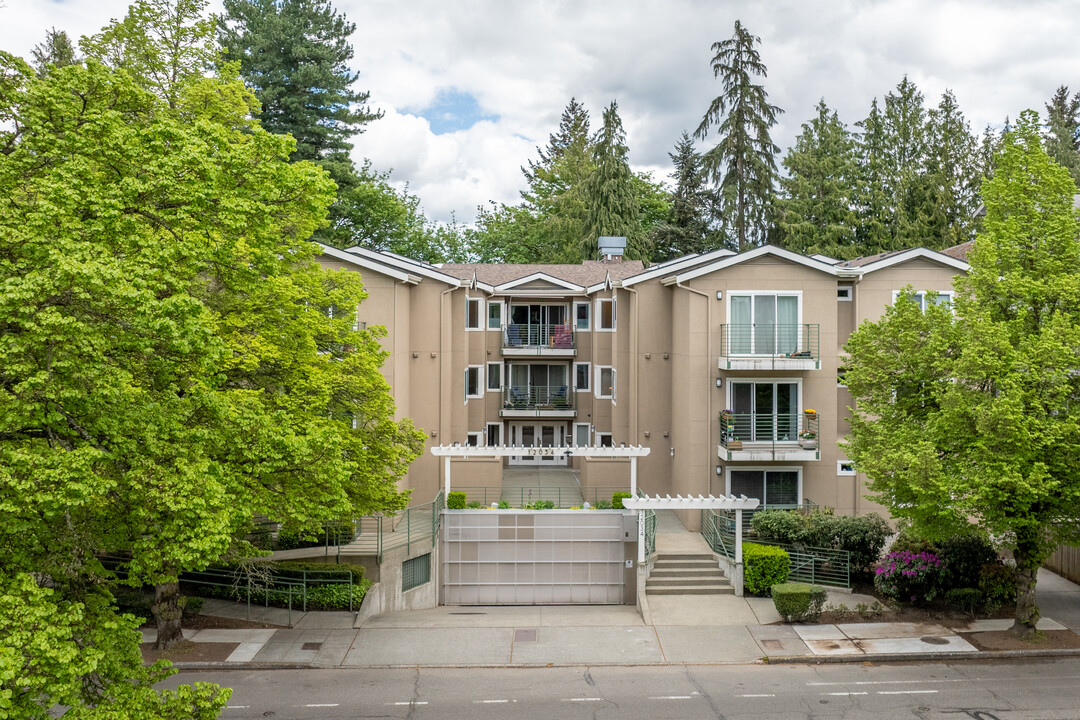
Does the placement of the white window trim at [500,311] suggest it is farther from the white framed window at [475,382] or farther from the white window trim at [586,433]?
the white window trim at [586,433]

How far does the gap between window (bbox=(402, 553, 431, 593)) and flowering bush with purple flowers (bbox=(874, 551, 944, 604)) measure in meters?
12.1

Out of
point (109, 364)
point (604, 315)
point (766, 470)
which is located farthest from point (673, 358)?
point (109, 364)

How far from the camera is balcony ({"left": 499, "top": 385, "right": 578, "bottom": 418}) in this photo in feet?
108

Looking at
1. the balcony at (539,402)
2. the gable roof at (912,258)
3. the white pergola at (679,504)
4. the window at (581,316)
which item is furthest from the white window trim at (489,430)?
the gable roof at (912,258)

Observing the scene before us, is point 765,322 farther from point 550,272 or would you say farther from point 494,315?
point 550,272

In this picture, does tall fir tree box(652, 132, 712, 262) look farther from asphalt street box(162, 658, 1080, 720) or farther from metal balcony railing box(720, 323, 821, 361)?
asphalt street box(162, 658, 1080, 720)

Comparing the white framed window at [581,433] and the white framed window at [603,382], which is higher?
the white framed window at [603,382]

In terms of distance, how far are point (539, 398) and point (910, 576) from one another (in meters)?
17.4

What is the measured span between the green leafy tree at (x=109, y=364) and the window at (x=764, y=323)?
15.3m

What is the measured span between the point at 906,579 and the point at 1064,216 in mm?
9262

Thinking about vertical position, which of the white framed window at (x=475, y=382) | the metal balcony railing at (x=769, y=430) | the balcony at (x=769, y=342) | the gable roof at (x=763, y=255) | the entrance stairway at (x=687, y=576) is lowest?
the entrance stairway at (x=687, y=576)

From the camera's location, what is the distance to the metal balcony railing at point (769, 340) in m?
24.3

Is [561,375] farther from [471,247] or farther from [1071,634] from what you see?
[471,247]

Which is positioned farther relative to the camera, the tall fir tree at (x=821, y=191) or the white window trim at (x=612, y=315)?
the tall fir tree at (x=821, y=191)
